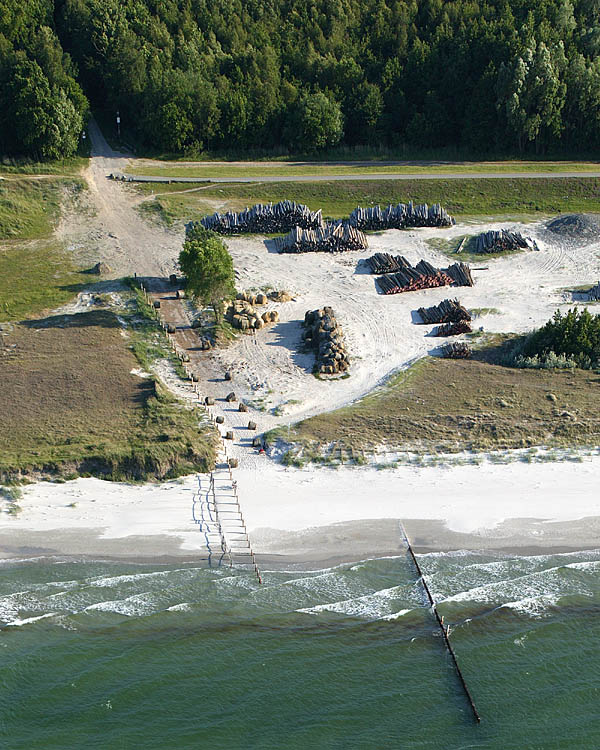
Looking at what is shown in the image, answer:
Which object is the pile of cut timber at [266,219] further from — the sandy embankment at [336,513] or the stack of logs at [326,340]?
the sandy embankment at [336,513]

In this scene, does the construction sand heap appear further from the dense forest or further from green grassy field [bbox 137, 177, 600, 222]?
the dense forest

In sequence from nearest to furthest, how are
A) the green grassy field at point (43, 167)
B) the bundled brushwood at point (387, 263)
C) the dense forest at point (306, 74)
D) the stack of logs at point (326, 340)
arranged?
the stack of logs at point (326, 340)
the bundled brushwood at point (387, 263)
the green grassy field at point (43, 167)
the dense forest at point (306, 74)

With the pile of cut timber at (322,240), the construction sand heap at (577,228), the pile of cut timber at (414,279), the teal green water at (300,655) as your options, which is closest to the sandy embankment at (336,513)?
the teal green water at (300,655)

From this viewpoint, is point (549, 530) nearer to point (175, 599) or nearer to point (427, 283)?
point (175, 599)

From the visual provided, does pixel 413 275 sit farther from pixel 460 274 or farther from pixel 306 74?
pixel 306 74

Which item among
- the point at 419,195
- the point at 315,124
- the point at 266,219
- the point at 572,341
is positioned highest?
the point at 315,124

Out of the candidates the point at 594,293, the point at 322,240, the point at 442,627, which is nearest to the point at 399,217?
the point at 322,240
